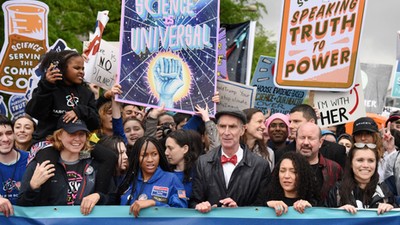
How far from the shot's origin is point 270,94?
9.06 m

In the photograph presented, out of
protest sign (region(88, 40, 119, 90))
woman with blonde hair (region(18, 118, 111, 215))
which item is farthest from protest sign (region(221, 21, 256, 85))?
woman with blonde hair (region(18, 118, 111, 215))

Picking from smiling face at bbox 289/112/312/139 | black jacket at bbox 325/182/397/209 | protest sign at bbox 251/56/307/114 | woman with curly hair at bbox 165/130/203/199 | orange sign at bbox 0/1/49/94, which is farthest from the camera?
orange sign at bbox 0/1/49/94

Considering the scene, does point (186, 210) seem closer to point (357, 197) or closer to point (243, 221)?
point (243, 221)

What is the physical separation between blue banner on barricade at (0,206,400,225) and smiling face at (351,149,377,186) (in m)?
0.39

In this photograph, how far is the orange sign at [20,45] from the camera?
33.9 feet

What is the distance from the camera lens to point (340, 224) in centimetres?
535

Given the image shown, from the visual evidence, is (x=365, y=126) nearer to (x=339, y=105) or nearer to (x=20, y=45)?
(x=339, y=105)

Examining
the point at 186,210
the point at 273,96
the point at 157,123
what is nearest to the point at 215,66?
the point at 157,123

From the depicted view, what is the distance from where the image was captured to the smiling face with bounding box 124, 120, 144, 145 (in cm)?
761

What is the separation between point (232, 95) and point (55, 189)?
2836 millimetres

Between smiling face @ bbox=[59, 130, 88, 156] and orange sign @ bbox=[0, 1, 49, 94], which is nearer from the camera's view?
smiling face @ bbox=[59, 130, 88, 156]

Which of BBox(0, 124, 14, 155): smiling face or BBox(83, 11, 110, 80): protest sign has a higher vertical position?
BBox(83, 11, 110, 80): protest sign

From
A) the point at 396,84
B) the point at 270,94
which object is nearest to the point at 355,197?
the point at 270,94

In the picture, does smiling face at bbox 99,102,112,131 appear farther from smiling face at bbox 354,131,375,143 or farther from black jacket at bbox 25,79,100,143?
smiling face at bbox 354,131,375,143
